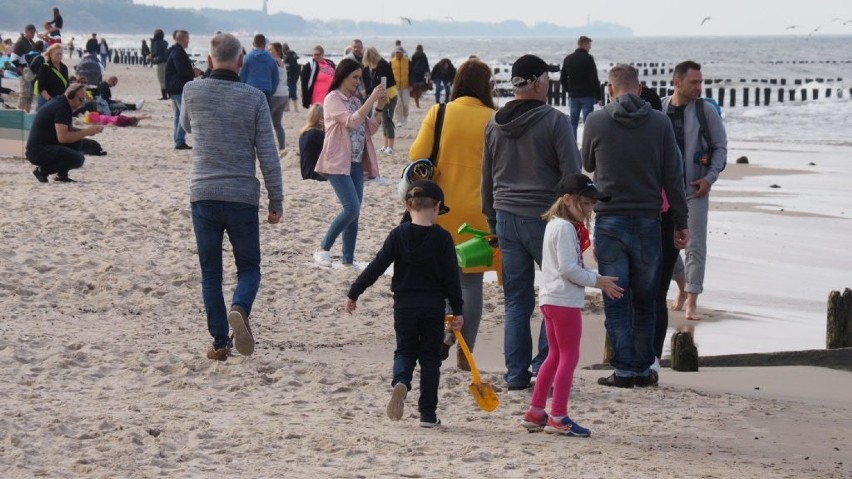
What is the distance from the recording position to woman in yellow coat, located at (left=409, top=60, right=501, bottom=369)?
22.4 ft

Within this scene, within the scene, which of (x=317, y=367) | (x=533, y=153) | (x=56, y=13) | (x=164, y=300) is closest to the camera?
(x=533, y=153)

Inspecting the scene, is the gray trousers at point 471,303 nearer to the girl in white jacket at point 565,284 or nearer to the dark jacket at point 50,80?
the girl in white jacket at point 565,284

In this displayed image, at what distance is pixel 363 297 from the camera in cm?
955

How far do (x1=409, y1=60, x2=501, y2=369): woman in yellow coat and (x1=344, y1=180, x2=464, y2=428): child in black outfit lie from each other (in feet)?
3.03

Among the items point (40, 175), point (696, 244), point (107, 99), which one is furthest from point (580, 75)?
point (696, 244)

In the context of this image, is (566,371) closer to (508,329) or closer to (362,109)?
(508,329)

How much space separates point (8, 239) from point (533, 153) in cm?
569

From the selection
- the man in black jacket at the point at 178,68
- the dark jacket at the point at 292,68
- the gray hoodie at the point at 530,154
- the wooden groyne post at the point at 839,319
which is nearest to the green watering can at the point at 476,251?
the gray hoodie at the point at 530,154

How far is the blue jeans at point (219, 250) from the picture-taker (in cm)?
705

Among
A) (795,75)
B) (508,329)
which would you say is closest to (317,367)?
(508,329)

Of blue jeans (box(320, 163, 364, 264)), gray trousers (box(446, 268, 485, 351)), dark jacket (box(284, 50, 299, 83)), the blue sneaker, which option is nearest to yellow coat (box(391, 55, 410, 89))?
dark jacket (box(284, 50, 299, 83))

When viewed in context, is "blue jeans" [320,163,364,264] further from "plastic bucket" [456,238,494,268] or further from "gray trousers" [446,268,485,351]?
"plastic bucket" [456,238,494,268]

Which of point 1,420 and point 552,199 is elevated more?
point 552,199

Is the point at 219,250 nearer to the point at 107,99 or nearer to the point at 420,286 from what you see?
the point at 420,286
